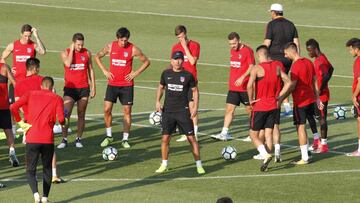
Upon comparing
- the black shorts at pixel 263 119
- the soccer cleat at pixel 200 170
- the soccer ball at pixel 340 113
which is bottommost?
the soccer cleat at pixel 200 170

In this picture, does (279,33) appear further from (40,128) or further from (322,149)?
(40,128)

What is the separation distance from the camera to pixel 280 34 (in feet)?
85.7

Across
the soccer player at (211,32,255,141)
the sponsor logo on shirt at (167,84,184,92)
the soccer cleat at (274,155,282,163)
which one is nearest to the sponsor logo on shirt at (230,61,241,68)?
the soccer player at (211,32,255,141)

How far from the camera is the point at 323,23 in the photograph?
152 ft

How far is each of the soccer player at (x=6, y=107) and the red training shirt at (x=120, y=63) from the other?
3.24 meters

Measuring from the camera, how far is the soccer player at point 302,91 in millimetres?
22312

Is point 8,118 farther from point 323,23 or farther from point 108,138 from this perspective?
point 323,23

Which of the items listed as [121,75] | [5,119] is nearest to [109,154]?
[5,119]

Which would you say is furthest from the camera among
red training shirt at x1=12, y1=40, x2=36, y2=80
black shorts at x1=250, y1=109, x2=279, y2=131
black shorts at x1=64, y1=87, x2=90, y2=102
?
red training shirt at x1=12, y1=40, x2=36, y2=80

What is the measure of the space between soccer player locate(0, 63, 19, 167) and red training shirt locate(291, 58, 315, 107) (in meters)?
5.76

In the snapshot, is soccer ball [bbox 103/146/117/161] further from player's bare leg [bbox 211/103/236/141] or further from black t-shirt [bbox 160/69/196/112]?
player's bare leg [bbox 211/103/236/141]

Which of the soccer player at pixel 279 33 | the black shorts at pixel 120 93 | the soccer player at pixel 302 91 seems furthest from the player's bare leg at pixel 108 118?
the soccer player at pixel 302 91

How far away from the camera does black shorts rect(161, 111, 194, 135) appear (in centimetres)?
2134

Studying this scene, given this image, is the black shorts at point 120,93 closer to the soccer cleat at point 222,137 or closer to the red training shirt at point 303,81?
the soccer cleat at point 222,137
